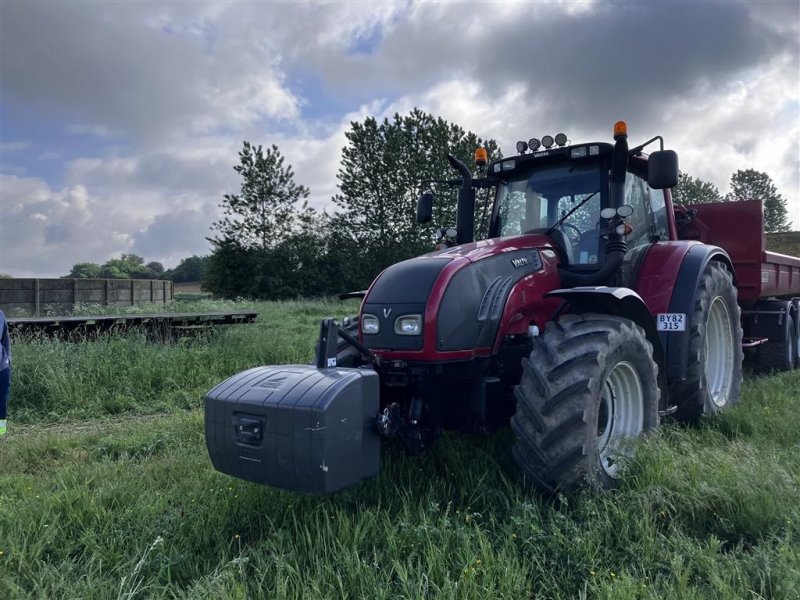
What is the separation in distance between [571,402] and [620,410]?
85 centimetres

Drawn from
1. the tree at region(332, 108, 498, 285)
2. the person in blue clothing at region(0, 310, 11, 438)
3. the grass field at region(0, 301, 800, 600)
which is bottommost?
the grass field at region(0, 301, 800, 600)

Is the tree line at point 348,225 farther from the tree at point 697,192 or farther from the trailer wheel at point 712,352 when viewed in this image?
the trailer wheel at point 712,352

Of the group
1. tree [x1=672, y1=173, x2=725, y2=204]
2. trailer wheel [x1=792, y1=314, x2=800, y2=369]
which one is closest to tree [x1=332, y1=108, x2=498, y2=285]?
tree [x1=672, y1=173, x2=725, y2=204]

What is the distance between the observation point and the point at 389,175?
1412 inches

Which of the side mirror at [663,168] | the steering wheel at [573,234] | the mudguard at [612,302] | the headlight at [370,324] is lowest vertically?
the headlight at [370,324]

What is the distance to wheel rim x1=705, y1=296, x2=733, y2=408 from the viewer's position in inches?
213

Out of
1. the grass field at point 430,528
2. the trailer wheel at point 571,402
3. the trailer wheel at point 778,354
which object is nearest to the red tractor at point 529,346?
the trailer wheel at point 571,402

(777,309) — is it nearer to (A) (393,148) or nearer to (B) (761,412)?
A: (B) (761,412)

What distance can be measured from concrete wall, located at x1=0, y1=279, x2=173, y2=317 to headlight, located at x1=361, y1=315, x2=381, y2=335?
15.4m

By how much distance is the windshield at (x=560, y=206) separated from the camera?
453 centimetres

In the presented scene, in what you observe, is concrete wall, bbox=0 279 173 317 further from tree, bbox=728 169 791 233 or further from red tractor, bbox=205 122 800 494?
tree, bbox=728 169 791 233

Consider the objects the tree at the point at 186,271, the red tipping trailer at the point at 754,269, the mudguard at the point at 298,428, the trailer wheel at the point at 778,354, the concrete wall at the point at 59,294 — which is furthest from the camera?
the tree at the point at 186,271

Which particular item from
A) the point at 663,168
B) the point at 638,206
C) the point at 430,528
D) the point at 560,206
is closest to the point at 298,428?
the point at 430,528

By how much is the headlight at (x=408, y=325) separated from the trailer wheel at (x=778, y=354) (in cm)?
555
